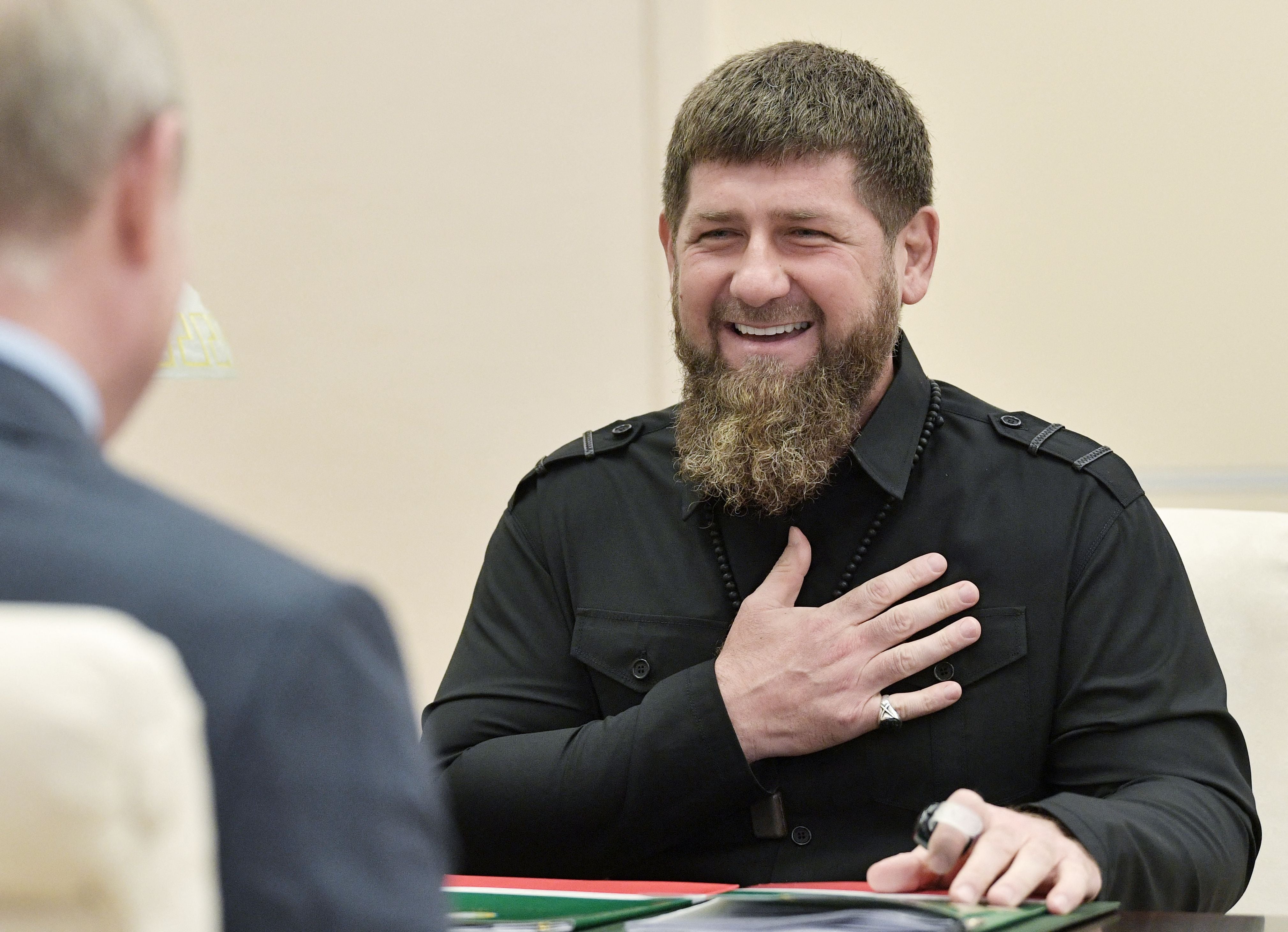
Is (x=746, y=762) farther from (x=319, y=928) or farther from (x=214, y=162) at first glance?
(x=214, y=162)

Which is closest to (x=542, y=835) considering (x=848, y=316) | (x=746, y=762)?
(x=746, y=762)

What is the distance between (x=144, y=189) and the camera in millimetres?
682

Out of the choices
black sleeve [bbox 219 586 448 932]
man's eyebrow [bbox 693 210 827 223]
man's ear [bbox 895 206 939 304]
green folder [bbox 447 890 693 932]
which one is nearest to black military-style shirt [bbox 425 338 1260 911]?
man's ear [bbox 895 206 939 304]

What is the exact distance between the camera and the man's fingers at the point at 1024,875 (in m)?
1.16

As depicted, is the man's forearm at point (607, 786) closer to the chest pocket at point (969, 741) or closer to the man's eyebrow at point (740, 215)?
the chest pocket at point (969, 741)

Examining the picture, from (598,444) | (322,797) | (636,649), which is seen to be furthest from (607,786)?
(322,797)

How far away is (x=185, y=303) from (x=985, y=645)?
1.08m

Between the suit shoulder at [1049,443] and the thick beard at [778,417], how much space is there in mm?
130

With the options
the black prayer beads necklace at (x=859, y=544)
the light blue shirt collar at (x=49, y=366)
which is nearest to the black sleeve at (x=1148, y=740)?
the black prayer beads necklace at (x=859, y=544)

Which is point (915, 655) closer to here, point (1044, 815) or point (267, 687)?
point (1044, 815)

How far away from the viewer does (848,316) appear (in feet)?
5.88

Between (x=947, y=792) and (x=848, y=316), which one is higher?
(x=848, y=316)

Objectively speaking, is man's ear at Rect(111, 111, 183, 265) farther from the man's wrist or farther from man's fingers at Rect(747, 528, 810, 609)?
man's fingers at Rect(747, 528, 810, 609)

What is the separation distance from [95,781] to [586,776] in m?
1.13
